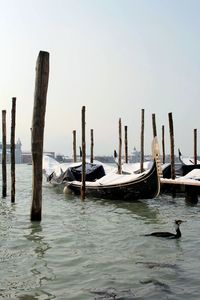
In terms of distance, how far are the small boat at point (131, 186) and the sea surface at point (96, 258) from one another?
2.01m

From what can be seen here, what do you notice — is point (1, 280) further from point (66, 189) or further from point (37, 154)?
point (66, 189)

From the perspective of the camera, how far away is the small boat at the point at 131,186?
12.5 metres

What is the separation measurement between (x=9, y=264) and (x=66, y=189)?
11.0m

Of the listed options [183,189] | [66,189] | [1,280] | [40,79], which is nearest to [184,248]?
[1,280]

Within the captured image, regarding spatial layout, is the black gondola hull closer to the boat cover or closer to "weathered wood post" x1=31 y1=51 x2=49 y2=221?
the boat cover

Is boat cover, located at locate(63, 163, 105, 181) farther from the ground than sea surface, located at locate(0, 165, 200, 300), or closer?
farther from the ground

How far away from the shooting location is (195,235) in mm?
7809

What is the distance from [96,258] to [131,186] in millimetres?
7398

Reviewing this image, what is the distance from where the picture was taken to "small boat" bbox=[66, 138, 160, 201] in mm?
12508

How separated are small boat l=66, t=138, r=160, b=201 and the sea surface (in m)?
2.01

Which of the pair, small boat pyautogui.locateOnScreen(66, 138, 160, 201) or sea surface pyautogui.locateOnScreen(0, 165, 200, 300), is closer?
sea surface pyautogui.locateOnScreen(0, 165, 200, 300)

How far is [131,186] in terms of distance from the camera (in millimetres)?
13281

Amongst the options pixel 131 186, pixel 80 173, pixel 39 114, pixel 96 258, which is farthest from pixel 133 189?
pixel 96 258

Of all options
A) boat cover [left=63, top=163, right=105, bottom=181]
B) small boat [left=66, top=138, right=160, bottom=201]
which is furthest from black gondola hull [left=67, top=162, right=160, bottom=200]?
boat cover [left=63, top=163, right=105, bottom=181]
